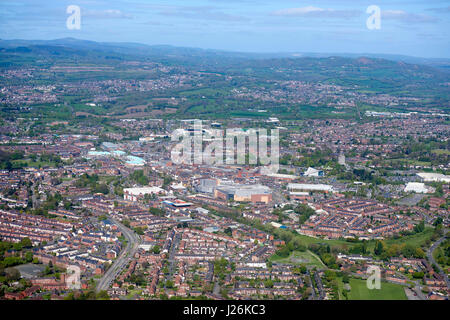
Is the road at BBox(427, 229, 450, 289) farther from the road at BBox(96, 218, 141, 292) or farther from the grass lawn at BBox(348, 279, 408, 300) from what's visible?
the road at BBox(96, 218, 141, 292)

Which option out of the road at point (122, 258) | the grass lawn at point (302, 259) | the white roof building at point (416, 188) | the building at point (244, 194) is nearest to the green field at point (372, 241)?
the grass lawn at point (302, 259)

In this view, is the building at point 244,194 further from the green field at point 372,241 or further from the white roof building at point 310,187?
the green field at point 372,241

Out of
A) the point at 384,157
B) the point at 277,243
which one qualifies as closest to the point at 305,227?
the point at 277,243

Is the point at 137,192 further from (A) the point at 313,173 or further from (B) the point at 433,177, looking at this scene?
(B) the point at 433,177

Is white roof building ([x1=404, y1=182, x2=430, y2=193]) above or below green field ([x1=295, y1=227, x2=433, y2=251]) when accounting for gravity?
above

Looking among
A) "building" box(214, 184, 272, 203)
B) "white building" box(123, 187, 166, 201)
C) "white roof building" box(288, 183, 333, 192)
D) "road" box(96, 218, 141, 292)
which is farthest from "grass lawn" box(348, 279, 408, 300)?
"white building" box(123, 187, 166, 201)

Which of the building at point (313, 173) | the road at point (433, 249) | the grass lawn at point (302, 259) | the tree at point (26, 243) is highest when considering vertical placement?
the building at point (313, 173)
